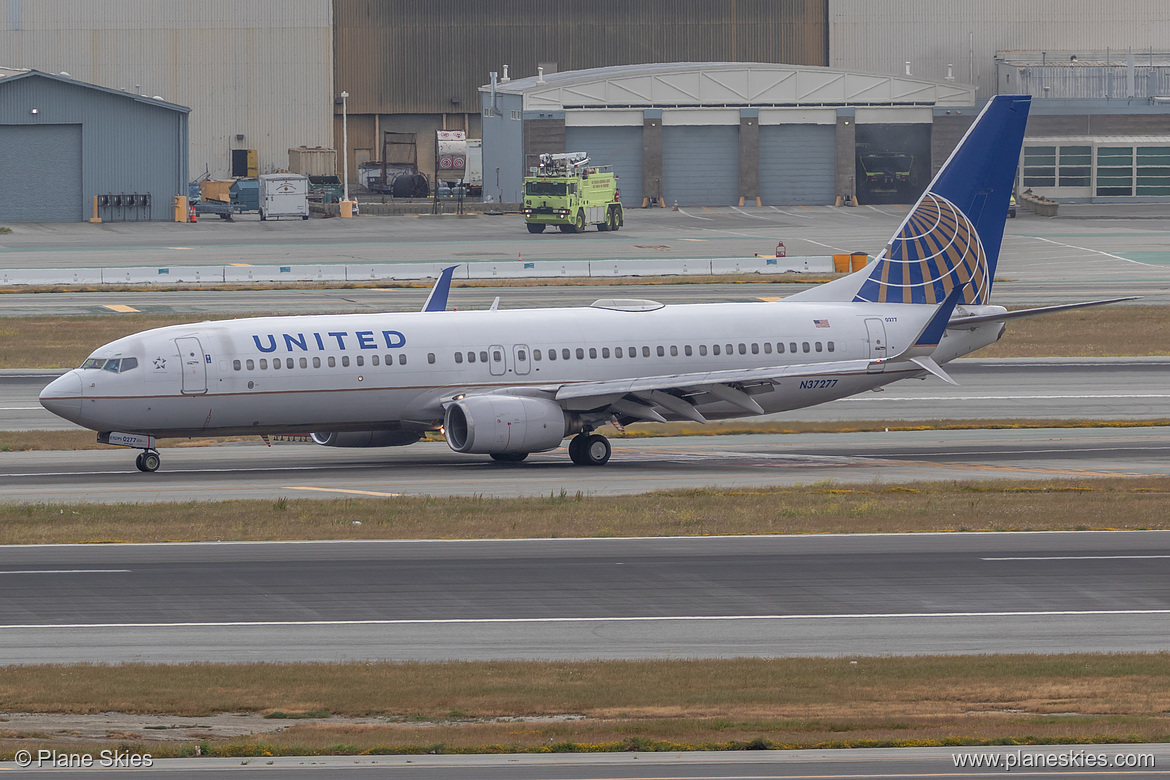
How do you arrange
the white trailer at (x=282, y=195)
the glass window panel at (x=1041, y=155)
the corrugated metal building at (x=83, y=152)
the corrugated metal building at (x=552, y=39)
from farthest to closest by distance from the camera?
the corrugated metal building at (x=552, y=39) < the glass window panel at (x=1041, y=155) < the white trailer at (x=282, y=195) < the corrugated metal building at (x=83, y=152)

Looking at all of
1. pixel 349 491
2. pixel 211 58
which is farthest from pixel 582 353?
pixel 211 58

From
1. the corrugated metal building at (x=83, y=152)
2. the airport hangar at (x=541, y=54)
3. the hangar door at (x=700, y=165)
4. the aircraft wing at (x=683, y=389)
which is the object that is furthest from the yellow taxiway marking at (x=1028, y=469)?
the airport hangar at (x=541, y=54)

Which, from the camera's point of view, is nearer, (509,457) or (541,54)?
(509,457)

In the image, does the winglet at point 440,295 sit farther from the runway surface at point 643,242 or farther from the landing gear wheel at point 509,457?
the runway surface at point 643,242

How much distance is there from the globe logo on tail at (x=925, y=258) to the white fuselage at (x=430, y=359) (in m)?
0.57

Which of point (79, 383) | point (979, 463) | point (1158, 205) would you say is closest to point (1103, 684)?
point (979, 463)

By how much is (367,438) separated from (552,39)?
105 meters

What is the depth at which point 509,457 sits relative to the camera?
4362 cm

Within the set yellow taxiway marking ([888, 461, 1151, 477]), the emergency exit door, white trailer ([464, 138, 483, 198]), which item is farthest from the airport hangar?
the emergency exit door

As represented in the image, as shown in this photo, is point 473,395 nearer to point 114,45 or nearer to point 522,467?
point 522,467

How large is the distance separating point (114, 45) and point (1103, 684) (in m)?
130

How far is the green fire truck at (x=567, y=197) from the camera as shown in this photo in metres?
110

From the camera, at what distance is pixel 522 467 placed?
142 feet

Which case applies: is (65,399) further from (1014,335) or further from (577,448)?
(1014,335)
